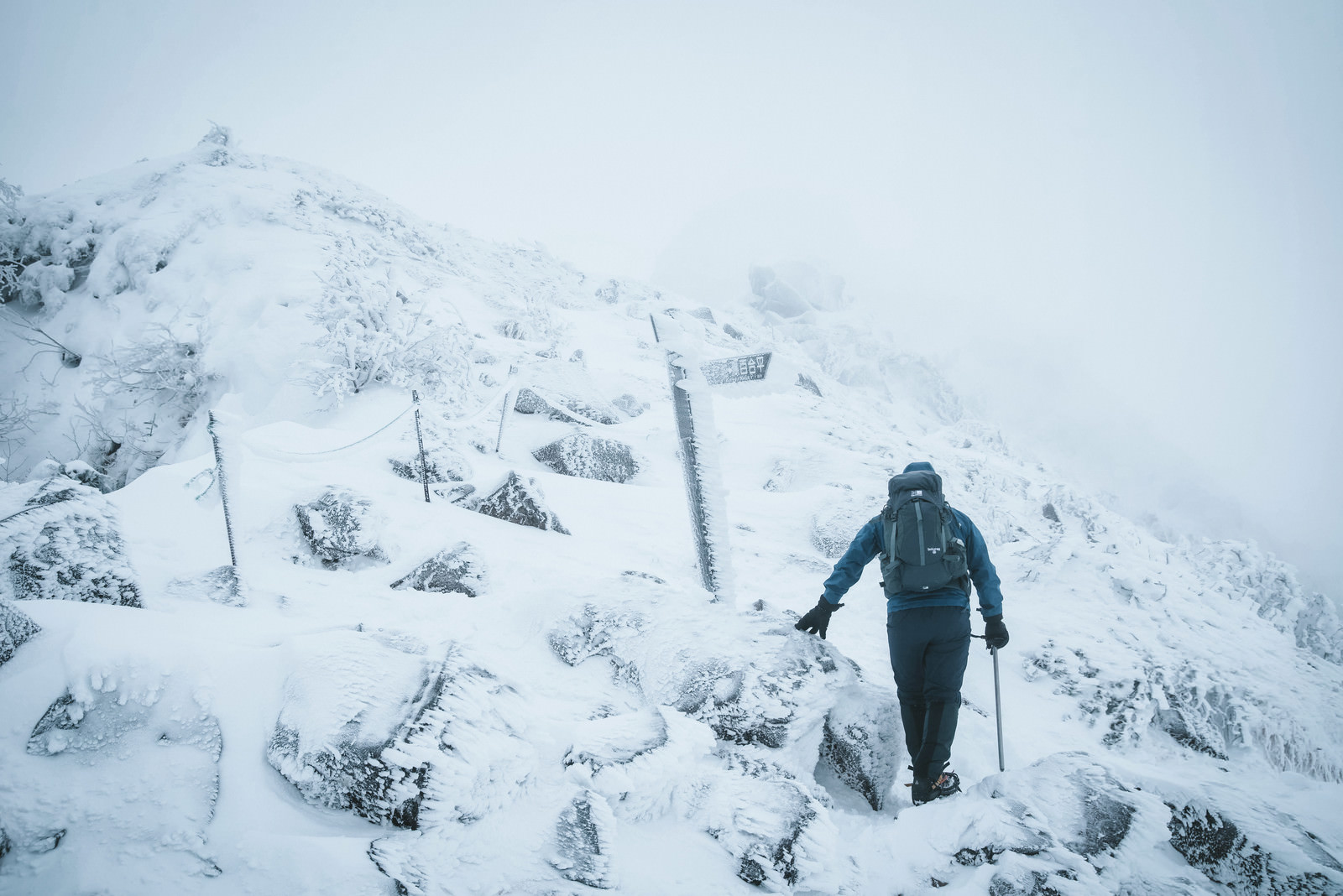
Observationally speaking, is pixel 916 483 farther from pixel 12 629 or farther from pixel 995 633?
pixel 12 629

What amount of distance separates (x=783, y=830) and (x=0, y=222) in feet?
77.9

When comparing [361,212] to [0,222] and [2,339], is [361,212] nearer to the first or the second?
[0,222]

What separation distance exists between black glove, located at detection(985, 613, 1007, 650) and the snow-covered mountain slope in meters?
0.65

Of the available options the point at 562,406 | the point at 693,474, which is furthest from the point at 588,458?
the point at 693,474

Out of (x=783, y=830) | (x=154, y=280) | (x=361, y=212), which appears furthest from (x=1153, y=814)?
(x=361, y=212)

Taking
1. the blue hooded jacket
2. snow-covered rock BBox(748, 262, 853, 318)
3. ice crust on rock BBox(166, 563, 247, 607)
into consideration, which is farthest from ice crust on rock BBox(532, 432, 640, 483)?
snow-covered rock BBox(748, 262, 853, 318)

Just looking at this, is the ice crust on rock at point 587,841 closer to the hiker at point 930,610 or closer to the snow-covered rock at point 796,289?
the hiker at point 930,610

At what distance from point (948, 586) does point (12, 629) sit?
4.97 meters

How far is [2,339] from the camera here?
12.8m

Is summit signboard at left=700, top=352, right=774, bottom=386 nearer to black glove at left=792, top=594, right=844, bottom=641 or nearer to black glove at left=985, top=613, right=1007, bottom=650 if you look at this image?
black glove at left=792, top=594, right=844, bottom=641

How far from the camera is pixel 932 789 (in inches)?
112

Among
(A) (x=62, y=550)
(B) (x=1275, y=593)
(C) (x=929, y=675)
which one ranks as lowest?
(B) (x=1275, y=593)

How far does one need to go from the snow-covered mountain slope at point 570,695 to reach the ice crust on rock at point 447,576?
0.02 metres

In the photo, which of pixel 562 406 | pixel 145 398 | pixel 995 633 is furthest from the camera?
pixel 145 398
